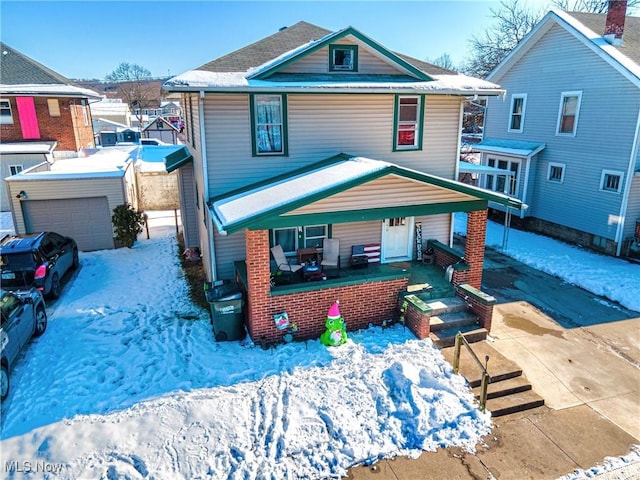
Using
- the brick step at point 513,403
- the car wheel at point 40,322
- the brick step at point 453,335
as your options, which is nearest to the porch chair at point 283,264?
the brick step at point 453,335

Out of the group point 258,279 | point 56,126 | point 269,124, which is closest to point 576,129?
point 269,124

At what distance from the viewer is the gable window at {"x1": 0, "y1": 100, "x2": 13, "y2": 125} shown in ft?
69.0

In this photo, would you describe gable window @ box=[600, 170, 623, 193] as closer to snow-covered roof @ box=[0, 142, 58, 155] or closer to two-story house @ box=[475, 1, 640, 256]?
two-story house @ box=[475, 1, 640, 256]

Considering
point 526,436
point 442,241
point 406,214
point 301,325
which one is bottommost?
point 526,436

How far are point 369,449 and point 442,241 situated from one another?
8.04 m

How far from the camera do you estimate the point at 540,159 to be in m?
19.0

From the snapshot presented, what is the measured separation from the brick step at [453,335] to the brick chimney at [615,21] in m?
13.9

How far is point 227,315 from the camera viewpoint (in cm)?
950

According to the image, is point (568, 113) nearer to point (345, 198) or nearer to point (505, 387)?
point (345, 198)

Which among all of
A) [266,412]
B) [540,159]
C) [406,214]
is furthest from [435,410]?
[540,159]

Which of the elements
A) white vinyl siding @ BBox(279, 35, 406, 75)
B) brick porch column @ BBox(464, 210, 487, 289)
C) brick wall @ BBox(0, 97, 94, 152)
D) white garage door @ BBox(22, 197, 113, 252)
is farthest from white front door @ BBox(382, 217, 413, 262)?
brick wall @ BBox(0, 97, 94, 152)

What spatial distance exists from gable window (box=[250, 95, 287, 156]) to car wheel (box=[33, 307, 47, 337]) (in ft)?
21.0

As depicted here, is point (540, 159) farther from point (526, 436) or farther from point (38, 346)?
point (38, 346)

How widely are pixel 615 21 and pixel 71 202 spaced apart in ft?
70.8
